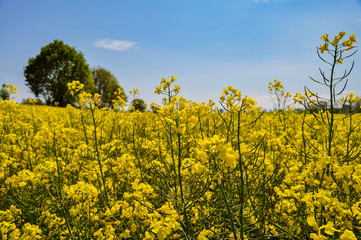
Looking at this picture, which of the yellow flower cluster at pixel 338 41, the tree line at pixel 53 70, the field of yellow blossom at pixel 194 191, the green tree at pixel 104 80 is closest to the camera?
the field of yellow blossom at pixel 194 191

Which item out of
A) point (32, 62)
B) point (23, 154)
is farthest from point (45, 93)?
point (23, 154)

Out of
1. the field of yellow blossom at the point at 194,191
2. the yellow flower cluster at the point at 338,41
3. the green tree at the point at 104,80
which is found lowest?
the field of yellow blossom at the point at 194,191

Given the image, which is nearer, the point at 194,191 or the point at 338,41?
the point at 338,41

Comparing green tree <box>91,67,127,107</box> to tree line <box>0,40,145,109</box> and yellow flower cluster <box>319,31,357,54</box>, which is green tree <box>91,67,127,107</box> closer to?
tree line <box>0,40,145,109</box>

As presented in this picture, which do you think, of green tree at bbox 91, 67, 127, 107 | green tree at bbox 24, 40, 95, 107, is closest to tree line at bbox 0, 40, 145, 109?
green tree at bbox 24, 40, 95, 107

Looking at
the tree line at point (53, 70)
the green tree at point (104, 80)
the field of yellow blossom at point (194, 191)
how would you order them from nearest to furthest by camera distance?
the field of yellow blossom at point (194, 191), the tree line at point (53, 70), the green tree at point (104, 80)

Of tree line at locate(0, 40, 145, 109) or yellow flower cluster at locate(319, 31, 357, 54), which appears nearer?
yellow flower cluster at locate(319, 31, 357, 54)

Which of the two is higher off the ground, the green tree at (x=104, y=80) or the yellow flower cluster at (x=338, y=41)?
the green tree at (x=104, y=80)

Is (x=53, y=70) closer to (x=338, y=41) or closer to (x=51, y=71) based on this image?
(x=51, y=71)

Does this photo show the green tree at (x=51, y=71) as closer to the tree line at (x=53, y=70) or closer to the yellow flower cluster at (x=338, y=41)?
the tree line at (x=53, y=70)

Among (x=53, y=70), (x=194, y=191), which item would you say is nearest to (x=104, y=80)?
(x=53, y=70)

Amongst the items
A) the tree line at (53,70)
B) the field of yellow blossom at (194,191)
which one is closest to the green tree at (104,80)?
the tree line at (53,70)

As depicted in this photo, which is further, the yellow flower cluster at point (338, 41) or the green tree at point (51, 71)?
the green tree at point (51, 71)

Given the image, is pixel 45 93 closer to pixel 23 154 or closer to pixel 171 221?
pixel 23 154
